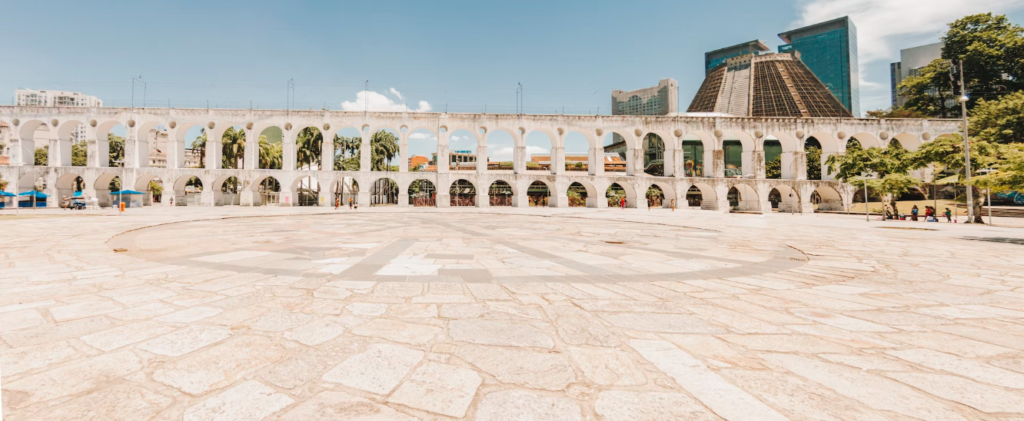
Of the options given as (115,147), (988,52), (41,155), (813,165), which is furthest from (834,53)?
(41,155)

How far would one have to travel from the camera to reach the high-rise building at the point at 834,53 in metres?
134

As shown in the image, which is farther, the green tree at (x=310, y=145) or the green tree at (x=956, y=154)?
the green tree at (x=310, y=145)

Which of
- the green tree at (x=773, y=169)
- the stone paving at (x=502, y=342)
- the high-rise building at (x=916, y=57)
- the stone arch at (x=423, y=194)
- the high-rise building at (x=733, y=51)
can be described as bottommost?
the stone paving at (x=502, y=342)

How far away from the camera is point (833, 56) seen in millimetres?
136000

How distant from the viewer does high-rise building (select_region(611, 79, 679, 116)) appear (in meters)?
151

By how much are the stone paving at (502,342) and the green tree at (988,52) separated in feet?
186

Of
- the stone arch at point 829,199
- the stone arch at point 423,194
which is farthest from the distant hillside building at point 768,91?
the stone arch at point 423,194

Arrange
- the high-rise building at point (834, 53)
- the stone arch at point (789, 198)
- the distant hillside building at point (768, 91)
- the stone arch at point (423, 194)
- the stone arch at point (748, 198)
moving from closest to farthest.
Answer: the stone arch at point (789, 198), the stone arch at point (748, 198), the stone arch at point (423, 194), the distant hillside building at point (768, 91), the high-rise building at point (834, 53)

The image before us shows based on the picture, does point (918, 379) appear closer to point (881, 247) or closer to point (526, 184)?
point (881, 247)

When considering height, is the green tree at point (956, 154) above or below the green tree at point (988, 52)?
below

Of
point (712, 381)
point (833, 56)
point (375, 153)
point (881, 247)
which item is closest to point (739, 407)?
point (712, 381)

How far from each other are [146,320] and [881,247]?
1372 centimetres

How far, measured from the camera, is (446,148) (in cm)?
3800

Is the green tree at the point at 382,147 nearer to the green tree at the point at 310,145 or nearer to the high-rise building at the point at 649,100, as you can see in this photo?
the green tree at the point at 310,145
